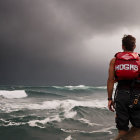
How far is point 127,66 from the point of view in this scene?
10.6 feet

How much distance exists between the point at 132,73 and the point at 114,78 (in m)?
0.36

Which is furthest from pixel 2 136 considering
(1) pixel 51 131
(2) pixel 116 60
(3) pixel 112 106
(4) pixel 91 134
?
(2) pixel 116 60

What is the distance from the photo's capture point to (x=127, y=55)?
10.9 ft

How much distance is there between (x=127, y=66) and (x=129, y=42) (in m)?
0.46

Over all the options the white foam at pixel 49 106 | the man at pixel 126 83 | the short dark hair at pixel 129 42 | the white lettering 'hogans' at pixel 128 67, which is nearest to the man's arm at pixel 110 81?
the man at pixel 126 83

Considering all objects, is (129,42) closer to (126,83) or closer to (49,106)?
(126,83)

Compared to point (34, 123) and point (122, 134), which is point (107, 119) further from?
point (122, 134)

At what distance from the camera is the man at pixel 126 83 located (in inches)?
128

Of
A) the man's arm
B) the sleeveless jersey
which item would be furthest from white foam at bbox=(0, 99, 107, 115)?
the sleeveless jersey

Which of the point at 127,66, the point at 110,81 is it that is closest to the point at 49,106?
the point at 110,81

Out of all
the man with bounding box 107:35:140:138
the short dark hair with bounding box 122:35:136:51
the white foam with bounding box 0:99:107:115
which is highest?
the short dark hair with bounding box 122:35:136:51

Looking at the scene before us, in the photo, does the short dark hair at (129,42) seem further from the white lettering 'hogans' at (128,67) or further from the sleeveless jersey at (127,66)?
the white lettering 'hogans' at (128,67)

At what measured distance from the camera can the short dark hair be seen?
334 centimetres

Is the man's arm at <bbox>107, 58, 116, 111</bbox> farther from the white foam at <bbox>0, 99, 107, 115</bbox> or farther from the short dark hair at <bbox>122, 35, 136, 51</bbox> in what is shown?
the white foam at <bbox>0, 99, 107, 115</bbox>
